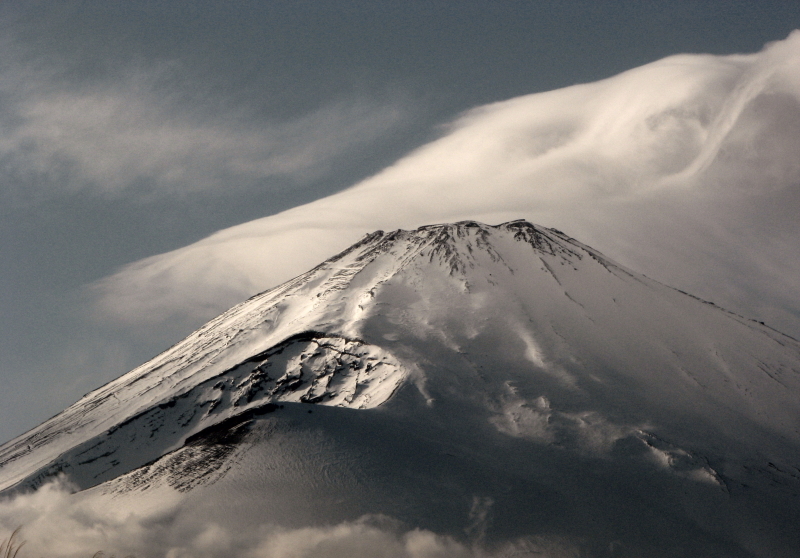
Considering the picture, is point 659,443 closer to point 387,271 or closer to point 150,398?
point 387,271

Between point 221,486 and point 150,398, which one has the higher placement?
point 150,398

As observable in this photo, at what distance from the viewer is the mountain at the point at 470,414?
7531 cm

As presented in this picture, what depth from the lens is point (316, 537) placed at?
68312mm

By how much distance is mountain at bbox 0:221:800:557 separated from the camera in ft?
247

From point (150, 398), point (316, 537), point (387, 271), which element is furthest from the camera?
point (387, 271)

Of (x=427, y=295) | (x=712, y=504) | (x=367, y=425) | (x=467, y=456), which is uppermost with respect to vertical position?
(x=427, y=295)

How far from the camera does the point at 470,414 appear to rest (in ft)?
303

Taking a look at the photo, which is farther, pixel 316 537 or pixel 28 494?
pixel 28 494

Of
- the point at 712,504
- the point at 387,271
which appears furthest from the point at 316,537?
the point at 387,271

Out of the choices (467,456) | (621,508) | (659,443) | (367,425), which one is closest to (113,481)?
(367,425)

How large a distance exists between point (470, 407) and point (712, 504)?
27.5 meters

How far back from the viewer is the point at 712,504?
80.6 m

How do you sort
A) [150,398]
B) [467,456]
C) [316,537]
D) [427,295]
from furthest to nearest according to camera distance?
1. [427,295]
2. [150,398]
3. [467,456]
4. [316,537]

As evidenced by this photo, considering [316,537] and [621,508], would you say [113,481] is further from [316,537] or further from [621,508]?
[621,508]
